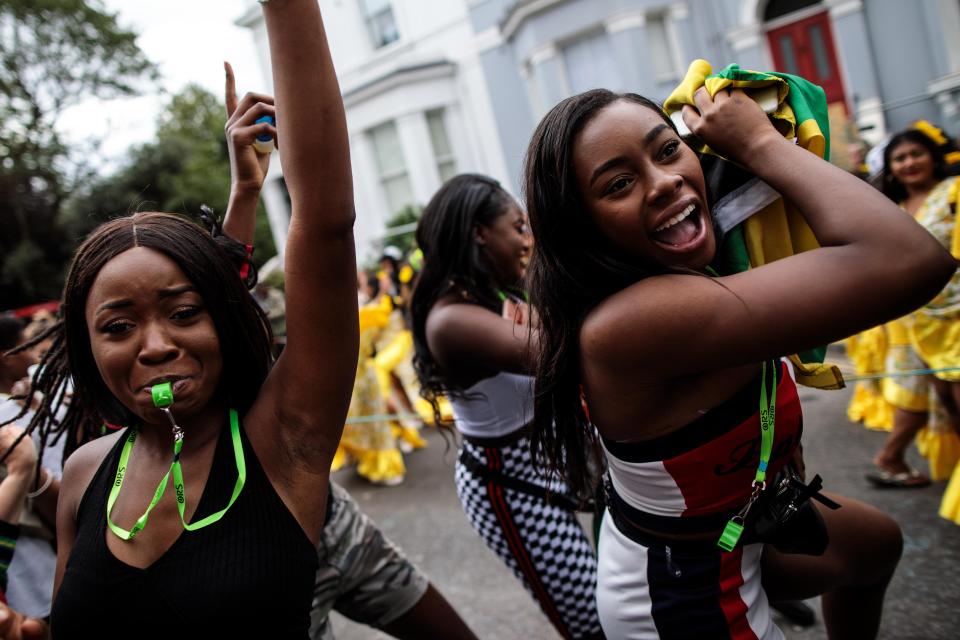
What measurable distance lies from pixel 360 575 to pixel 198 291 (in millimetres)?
1186

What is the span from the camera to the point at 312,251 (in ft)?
4.52

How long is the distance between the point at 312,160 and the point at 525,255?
152 cm

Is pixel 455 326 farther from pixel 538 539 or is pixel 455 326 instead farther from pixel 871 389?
pixel 871 389

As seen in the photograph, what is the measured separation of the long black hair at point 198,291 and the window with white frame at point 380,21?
1466 cm

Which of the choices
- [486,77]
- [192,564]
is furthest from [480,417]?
[486,77]

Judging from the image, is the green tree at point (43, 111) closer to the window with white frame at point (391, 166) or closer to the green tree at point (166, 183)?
the green tree at point (166, 183)

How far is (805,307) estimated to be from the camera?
1.23 metres

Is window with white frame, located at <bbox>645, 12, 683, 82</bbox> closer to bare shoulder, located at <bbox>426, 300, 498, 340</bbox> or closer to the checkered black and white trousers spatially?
bare shoulder, located at <bbox>426, 300, 498, 340</bbox>

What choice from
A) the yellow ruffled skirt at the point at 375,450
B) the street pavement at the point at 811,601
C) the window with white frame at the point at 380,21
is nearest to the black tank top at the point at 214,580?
the street pavement at the point at 811,601

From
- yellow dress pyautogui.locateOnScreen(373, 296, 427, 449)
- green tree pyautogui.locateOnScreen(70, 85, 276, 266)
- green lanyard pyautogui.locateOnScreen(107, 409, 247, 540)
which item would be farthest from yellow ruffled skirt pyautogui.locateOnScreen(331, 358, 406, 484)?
green tree pyautogui.locateOnScreen(70, 85, 276, 266)

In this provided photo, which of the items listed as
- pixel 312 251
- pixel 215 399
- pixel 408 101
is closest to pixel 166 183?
pixel 408 101

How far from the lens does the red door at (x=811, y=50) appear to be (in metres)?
10.7

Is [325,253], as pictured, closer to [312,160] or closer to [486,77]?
Result: [312,160]

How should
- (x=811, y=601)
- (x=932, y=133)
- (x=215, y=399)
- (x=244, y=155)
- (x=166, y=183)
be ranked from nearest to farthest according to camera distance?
(x=215, y=399) < (x=244, y=155) < (x=811, y=601) < (x=932, y=133) < (x=166, y=183)
